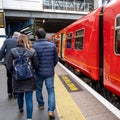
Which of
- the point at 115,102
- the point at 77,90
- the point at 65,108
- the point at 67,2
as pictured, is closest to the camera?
the point at 65,108

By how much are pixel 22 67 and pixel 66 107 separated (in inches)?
74.6

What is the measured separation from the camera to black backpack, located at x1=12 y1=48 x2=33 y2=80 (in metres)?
4.82

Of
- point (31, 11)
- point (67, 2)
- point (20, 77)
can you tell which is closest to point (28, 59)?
point (20, 77)

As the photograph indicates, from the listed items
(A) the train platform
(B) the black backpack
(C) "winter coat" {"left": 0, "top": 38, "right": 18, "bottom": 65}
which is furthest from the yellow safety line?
(C) "winter coat" {"left": 0, "top": 38, "right": 18, "bottom": 65}

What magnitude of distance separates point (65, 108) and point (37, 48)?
5.42 feet

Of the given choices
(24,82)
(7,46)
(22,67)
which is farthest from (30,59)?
(7,46)

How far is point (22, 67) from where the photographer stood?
4832 mm

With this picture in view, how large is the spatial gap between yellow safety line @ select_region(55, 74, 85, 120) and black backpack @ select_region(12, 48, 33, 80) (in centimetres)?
128

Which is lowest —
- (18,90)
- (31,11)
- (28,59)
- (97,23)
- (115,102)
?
(115,102)

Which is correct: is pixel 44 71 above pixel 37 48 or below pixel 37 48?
below

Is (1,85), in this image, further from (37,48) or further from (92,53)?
(37,48)

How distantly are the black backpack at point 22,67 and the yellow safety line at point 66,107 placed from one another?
1.28 m

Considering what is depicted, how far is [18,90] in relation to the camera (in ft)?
16.1

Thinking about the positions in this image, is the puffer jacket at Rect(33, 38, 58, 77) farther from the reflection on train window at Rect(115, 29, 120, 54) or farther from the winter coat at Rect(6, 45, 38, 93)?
the reflection on train window at Rect(115, 29, 120, 54)
